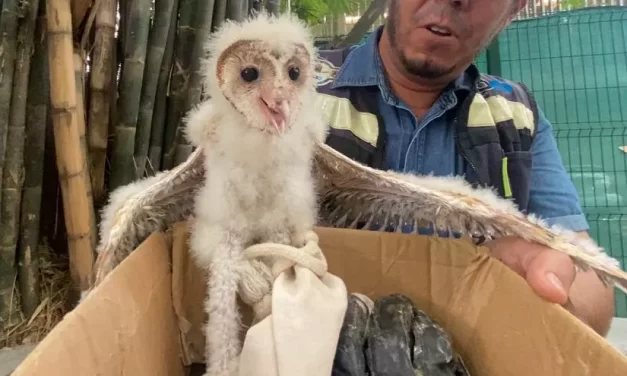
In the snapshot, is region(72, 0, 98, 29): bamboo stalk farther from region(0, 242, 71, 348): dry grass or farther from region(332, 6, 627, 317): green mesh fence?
region(332, 6, 627, 317): green mesh fence

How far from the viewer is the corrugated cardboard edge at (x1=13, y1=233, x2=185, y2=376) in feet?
1.36

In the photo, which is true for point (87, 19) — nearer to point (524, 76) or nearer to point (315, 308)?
point (315, 308)

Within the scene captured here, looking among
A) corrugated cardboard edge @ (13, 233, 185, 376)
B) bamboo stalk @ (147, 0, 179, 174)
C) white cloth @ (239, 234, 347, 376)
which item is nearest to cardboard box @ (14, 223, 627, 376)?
corrugated cardboard edge @ (13, 233, 185, 376)

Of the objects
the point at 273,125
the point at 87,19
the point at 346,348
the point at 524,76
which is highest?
the point at 524,76

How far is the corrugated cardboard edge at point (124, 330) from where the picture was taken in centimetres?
41

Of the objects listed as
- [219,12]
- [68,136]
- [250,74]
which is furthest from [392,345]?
[219,12]

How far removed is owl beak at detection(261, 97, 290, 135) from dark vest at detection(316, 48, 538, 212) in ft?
1.15

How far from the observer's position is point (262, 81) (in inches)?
23.2

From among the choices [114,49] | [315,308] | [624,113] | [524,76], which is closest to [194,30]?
[114,49]

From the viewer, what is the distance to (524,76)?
226 centimetres

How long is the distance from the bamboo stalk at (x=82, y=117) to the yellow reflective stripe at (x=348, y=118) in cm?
46

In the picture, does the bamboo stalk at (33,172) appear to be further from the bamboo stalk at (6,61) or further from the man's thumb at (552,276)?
the man's thumb at (552,276)

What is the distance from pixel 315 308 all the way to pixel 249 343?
0.07 meters

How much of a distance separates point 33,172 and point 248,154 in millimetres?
666
